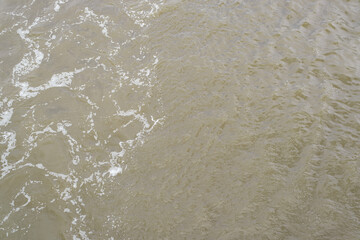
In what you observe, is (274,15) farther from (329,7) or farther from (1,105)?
(1,105)

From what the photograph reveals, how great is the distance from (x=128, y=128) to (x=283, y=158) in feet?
9.37

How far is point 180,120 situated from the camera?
551cm

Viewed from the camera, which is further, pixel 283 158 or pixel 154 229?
pixel 283 158

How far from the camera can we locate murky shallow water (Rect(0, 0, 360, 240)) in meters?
4.47

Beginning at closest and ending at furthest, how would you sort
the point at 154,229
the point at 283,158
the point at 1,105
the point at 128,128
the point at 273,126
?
the point at 154,229, the point at 283,158, the point at 273,126, the point at 128,128, the point at 1,105

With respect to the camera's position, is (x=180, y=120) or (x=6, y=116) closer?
(x=180, y=120)

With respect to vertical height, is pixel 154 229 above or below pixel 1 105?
Answer: below

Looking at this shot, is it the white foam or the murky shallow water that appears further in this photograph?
the white foam

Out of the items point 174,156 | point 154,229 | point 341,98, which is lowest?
point 154,229

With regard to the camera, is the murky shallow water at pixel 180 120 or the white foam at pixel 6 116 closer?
the murky shallow water at pixel 180 120

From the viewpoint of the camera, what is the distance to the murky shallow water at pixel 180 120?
14.7 feet

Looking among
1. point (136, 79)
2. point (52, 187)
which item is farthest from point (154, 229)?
point (136, 79)

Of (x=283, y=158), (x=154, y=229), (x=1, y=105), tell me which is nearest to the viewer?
(x=154, y=229)

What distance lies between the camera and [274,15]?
682 centimetres
